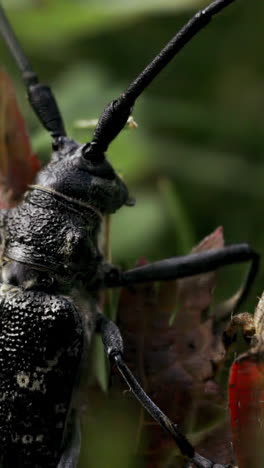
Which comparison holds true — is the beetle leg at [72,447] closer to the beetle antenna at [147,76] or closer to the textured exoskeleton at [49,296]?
the textured exoskeleton at [49,296]

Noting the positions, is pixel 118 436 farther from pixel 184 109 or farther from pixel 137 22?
pixel 137 22

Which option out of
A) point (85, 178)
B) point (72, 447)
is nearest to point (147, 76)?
point (85, 178)

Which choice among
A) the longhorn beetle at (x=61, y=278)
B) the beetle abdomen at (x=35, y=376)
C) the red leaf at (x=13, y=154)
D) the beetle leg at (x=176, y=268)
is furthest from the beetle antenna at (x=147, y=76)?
the beetle abdomen at (x=35, y=376)

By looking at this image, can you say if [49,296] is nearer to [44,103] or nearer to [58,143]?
[58,143]

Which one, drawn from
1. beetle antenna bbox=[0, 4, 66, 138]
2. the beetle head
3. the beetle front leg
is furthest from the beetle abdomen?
beetle antenna bbox=[0, 4, 66, 138]

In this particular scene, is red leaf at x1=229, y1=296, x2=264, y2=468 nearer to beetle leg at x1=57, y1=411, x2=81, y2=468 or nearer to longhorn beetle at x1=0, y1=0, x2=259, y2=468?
longhorn beetle at x1=0, y1=0, x2=259, y2=468

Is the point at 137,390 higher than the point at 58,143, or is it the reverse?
the point at 58,143
